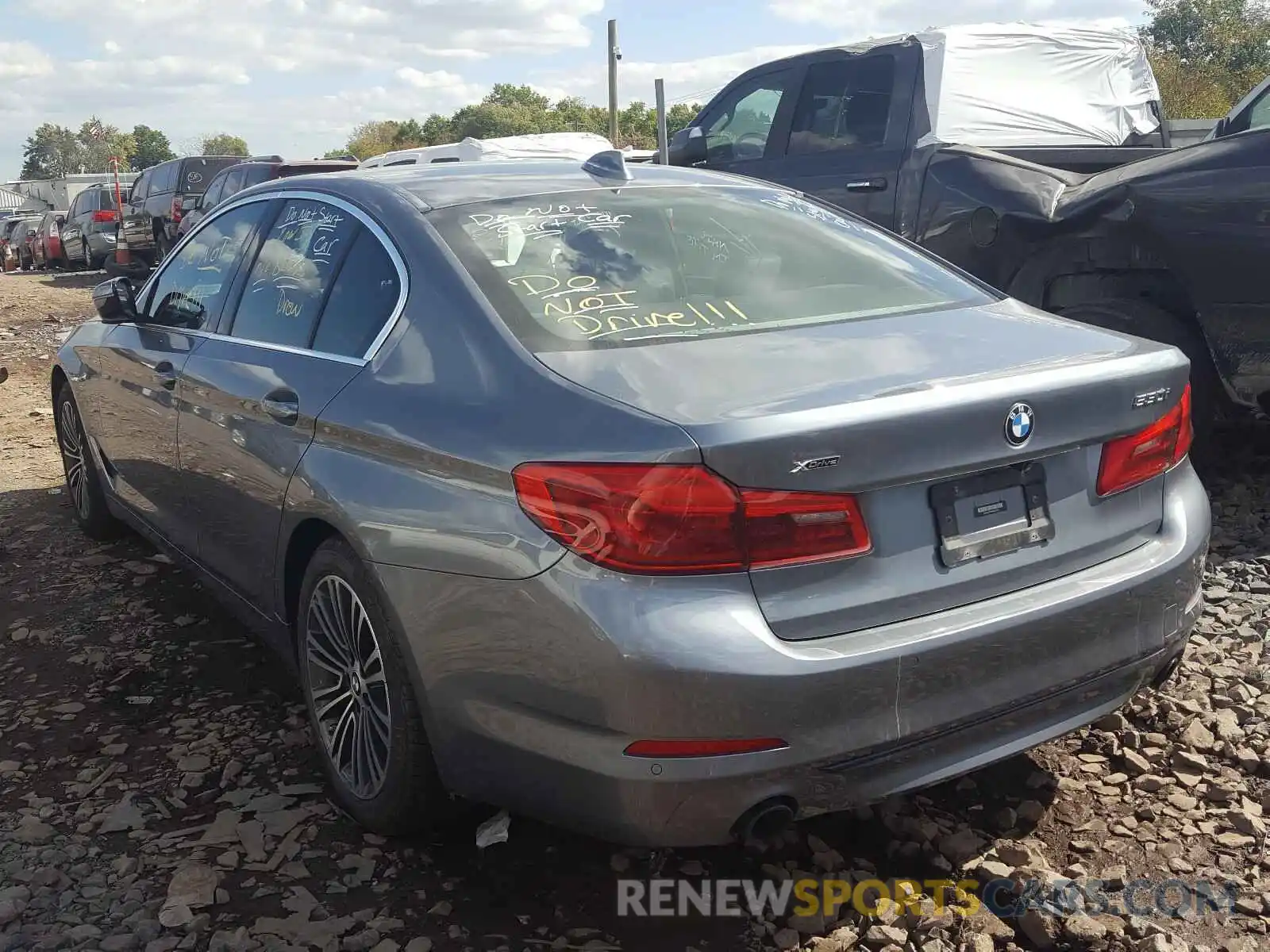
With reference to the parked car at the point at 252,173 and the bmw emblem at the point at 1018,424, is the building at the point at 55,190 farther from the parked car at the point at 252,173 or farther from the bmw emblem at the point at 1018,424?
the bmw emblem at the point at 1018,424

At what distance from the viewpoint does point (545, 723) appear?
238 centimetres

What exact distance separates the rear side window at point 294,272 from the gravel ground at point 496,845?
1220 mm

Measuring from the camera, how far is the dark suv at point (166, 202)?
64.1 ft

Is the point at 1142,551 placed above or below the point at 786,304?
below

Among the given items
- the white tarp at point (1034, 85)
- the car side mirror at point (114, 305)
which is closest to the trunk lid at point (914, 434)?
the car side mirror at point (114, 305)

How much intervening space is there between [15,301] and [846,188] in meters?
15.4

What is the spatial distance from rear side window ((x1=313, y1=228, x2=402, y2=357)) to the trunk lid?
27.4 inches

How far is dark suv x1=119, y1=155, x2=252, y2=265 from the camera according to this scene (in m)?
19.5

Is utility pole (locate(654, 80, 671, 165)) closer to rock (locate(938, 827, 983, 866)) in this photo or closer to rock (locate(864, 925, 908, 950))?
rock (locate(938, 827, 983, 866))

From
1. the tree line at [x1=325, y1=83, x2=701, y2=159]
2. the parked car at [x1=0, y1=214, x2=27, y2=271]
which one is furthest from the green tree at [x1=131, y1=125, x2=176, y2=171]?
the parked car at [x1=0, y1=214, x2=27, y2=271]

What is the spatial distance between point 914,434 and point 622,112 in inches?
2586

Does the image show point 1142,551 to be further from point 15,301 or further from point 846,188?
point 15,301

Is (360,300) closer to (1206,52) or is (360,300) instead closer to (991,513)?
(991,513)

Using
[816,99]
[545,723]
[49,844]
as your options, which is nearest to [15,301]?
[816,99]
